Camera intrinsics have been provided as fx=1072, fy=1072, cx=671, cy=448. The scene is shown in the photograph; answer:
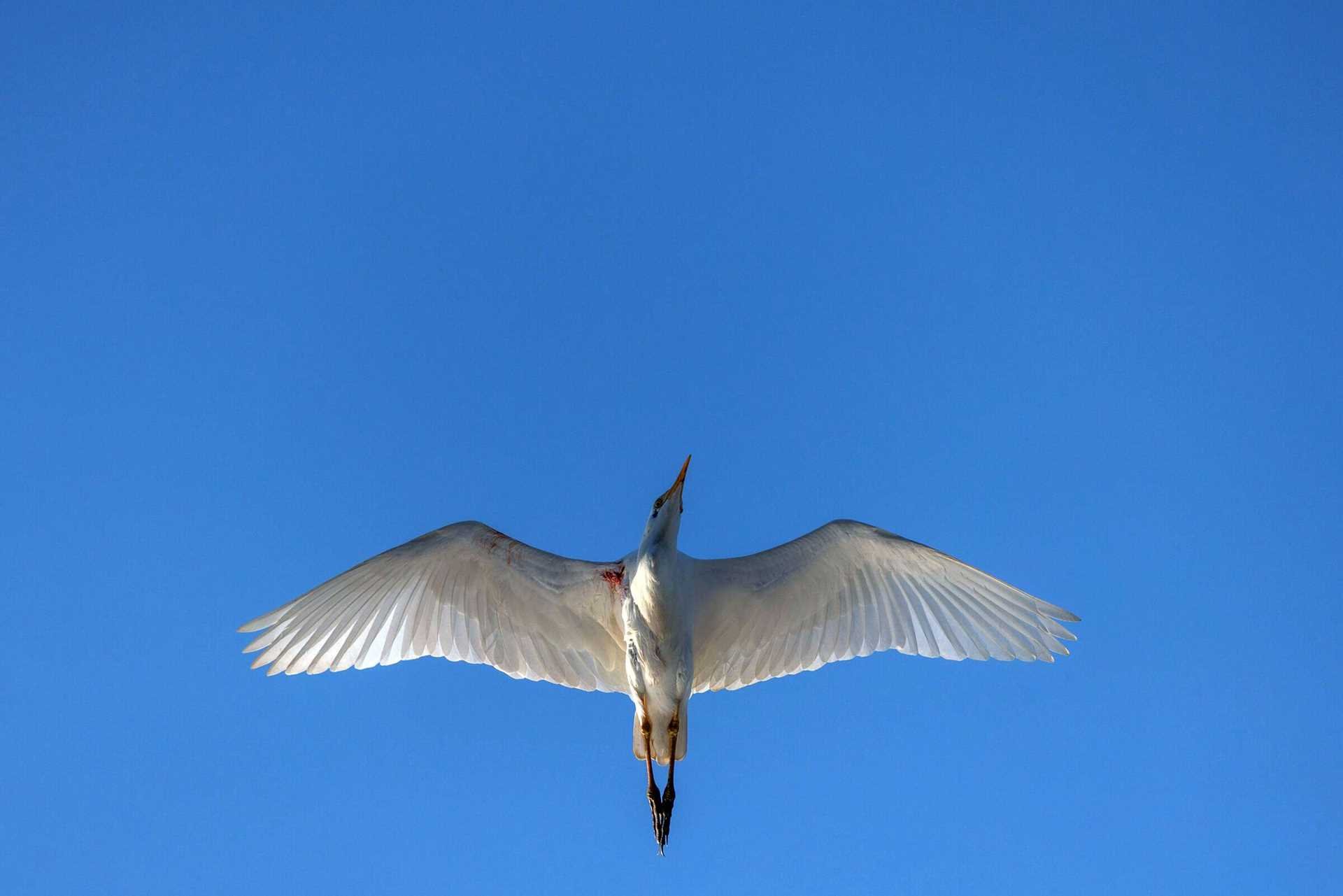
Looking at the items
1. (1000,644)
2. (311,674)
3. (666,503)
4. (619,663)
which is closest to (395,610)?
(311,674)

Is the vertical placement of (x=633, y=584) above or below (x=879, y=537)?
below

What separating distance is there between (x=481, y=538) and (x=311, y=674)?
195cm

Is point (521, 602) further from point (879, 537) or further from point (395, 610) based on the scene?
point (879, 537)

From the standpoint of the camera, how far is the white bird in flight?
31.2 ft

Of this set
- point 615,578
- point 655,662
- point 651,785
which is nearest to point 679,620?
point 655,662

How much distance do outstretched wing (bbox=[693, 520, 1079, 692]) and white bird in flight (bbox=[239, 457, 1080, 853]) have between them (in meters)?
0.01

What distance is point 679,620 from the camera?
362 inches

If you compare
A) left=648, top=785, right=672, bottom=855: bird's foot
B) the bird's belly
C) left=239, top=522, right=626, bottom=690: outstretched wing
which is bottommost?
left=648, top=785, right=672, bottom=855: bird's foot

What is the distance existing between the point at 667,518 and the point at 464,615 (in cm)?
222

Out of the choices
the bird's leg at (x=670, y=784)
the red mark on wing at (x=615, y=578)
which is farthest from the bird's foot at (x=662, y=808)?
the red mark on wing at (x=615, y=578)

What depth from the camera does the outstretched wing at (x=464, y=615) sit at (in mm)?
9539

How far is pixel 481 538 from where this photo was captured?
959 centimetres

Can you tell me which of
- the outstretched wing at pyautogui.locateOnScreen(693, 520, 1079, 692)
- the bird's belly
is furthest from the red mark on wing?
the outstretched wing at pyautogui.locateOnScreen(693, 520, 1079, 692)

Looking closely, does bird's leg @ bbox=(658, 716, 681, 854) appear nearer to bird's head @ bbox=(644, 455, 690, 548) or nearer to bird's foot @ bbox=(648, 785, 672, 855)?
bird's foot @ bbox=(648, 785, 672, 855)
